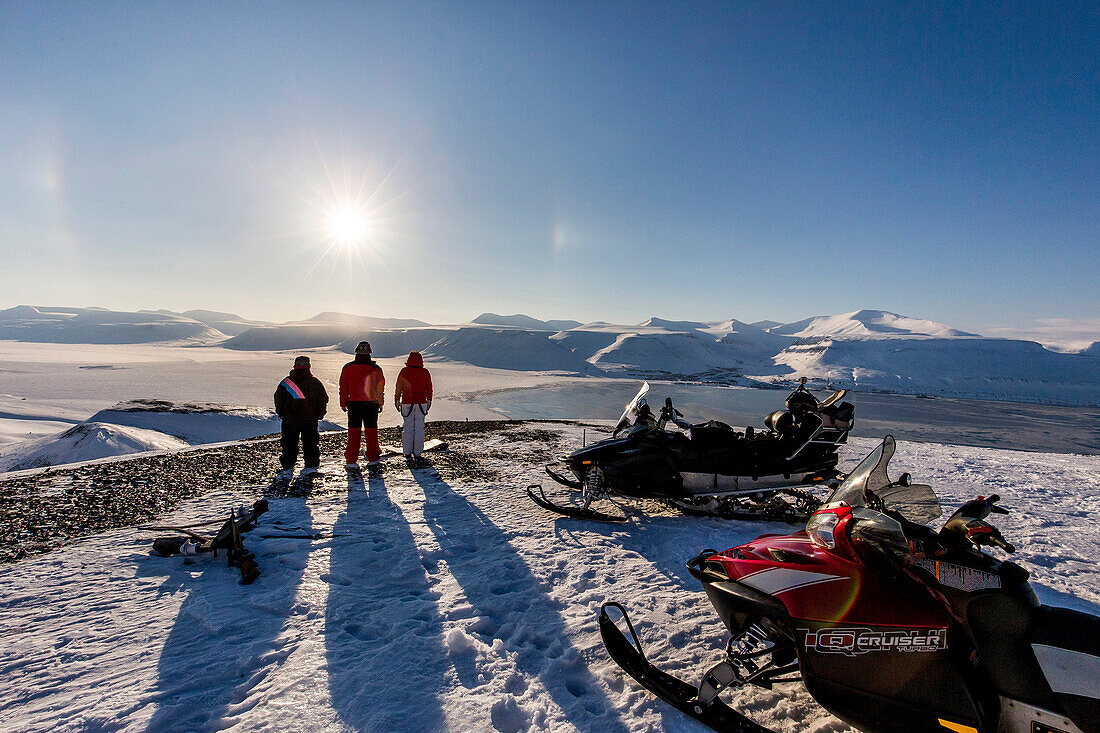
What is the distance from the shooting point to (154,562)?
3.75 metres

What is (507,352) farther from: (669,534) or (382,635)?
(382,635)

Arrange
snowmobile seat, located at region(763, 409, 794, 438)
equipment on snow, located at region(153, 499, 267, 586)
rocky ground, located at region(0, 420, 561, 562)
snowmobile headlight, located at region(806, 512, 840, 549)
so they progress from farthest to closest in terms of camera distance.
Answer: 1. snowmobile seat, located at region(763, 409, 794, 438)
2. rocky ground, located at region(0, 420, 561, 562)
3. equipment on snow, located at region(153, 499, 267, 586)
4. snowmobile headlight, located at region(806, 512, 840, 549)

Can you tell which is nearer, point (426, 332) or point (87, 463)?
point (87, 463)

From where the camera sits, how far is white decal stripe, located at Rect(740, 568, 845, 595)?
6.67 feet

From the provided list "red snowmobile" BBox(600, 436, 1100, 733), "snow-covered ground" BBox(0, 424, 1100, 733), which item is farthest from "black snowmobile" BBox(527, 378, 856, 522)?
"red snowmobile" BBox(600, 436, 1100, 733)

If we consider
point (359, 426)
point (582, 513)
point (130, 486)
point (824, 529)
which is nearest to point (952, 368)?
point (582, 513)

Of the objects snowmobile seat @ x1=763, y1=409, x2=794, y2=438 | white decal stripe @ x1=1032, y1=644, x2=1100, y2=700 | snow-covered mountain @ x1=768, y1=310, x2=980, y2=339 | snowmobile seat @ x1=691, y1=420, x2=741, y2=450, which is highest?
snow-covered mountain @ x1=768, y1=310, x2=980, y2=339

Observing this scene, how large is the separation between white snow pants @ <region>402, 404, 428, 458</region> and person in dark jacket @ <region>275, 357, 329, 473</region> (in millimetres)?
1386

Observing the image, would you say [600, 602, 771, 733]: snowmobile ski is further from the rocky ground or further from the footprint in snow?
the rocky ground

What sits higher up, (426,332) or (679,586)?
(426,332)

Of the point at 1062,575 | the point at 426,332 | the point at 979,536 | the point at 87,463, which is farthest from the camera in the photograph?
the point at 426,332

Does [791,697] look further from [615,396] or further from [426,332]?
[426,332]

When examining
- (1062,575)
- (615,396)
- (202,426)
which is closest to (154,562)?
(1062,575)

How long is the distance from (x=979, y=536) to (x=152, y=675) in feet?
13.8
